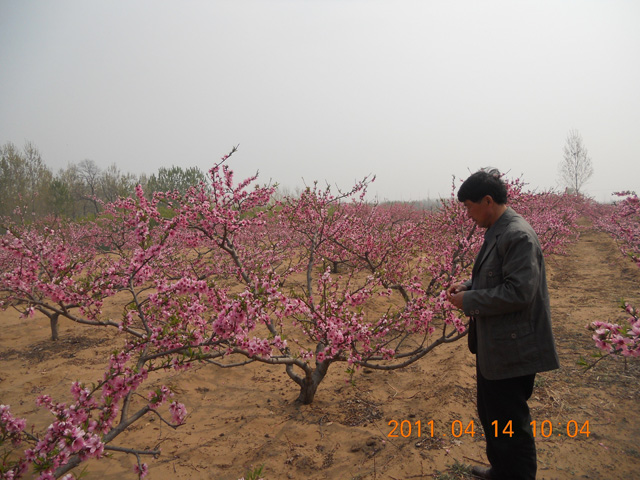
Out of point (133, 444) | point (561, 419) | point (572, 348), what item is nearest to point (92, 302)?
point (133, 444)

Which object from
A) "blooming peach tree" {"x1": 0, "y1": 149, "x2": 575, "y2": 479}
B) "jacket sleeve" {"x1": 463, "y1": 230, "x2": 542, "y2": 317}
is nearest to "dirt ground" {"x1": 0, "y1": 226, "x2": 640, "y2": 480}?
"blooming peach tree" {"x1": 0, "y1": 149, "x2": 575, "y2": 479}

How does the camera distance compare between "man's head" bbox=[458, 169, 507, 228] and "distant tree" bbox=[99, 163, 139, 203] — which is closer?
"man's head" bbox=[458, 169, 507, 228]

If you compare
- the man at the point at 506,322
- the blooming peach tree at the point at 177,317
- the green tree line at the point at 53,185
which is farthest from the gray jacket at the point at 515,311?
the green tree line at the point at 53,185

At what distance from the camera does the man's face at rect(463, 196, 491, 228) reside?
7.18 ft

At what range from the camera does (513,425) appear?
205 cm

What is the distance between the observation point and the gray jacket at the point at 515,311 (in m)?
1.88

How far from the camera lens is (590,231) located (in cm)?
2011

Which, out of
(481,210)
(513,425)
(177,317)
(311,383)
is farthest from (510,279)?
(311,383)

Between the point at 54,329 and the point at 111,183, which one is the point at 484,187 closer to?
the point at 54,329

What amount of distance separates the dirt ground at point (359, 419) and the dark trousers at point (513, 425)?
644mm

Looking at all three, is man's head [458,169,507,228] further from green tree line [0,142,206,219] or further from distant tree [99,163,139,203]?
A: distant tree [99,163,139,203]

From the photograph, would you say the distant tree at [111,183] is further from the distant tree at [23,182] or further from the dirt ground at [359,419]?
the dirt ground at [359,419]

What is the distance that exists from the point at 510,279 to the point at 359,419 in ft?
7.84

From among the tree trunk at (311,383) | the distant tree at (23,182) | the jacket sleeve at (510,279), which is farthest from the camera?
the distant tree at (23,182)
